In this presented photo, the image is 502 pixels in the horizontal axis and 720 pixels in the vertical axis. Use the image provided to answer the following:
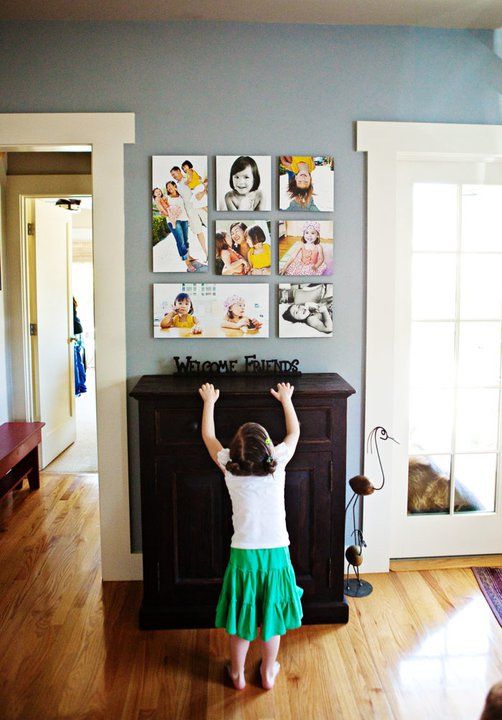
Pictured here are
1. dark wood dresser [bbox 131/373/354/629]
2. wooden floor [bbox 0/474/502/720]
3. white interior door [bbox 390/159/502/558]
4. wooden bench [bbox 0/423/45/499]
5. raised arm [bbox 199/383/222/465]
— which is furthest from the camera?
wooden bench [bbox 0/423/45/499]

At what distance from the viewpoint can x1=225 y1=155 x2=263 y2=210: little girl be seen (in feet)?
8.87

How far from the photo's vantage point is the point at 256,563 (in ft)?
6.83

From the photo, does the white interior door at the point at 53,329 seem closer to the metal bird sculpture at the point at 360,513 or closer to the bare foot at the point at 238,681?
the metal bird sculpture at the point at 360,513

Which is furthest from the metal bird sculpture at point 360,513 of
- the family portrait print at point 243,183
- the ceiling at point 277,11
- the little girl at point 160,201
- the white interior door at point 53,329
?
the white interior door at point 53,329

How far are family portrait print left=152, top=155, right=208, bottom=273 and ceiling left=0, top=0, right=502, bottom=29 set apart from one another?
591mm

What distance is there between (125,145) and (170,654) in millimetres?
2155

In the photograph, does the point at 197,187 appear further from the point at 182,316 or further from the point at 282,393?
the point at 282,393

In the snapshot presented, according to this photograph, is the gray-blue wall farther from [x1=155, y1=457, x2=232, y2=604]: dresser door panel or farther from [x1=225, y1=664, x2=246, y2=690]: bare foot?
[x1=225, y1=664, x2=246, y2=690]: bare foot

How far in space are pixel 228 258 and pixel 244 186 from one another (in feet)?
1.09

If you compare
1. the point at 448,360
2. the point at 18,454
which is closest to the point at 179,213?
the point at 448,360

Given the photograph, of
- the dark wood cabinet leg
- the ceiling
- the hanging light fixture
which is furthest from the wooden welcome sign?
the hanging light fixture

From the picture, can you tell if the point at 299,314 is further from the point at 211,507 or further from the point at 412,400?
the point at 211,507

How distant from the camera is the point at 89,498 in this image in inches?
159

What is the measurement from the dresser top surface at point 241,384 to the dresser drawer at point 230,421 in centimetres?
7
